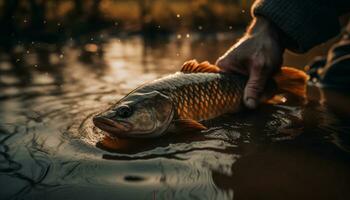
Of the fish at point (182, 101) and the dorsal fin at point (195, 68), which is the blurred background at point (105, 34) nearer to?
the dorsal fin at point (195, 68)

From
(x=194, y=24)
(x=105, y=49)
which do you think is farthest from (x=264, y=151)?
(x=194, y=24)

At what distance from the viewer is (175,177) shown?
2182 millimetres

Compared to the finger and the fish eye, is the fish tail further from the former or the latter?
the fish eye

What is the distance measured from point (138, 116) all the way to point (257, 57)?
3.83 feet

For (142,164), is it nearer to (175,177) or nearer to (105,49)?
(175,177)

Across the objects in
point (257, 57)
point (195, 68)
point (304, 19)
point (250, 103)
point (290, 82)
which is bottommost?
point (250, 103)

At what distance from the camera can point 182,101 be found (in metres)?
3.13

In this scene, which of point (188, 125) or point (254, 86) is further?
point (254, 86)

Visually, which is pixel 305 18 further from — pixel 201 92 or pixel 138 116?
pixel 138 116

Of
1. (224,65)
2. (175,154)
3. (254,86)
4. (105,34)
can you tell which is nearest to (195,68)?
(224,65)

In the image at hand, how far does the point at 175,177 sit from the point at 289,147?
90 cm

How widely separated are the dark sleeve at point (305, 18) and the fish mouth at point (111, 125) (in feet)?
5.19

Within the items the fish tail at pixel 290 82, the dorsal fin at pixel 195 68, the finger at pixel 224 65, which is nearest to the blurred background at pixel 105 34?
the dorsal fin at pixel 195 68

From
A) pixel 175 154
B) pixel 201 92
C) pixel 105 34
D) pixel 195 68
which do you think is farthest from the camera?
pixel 105 34
